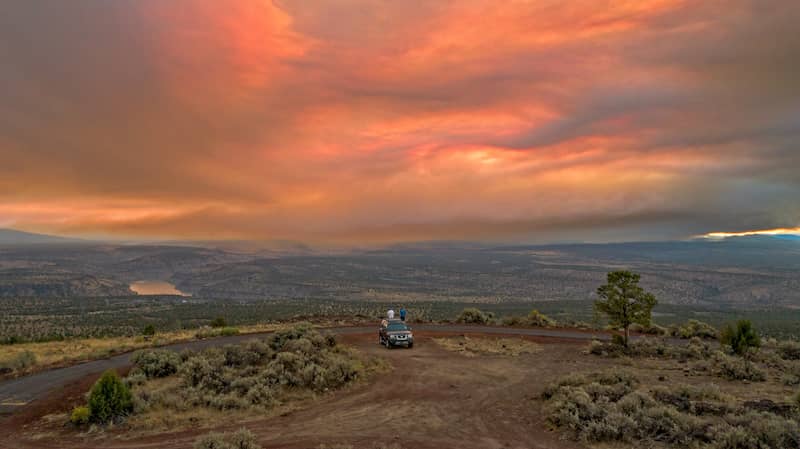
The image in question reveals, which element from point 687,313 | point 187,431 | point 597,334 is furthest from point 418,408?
point 687,313

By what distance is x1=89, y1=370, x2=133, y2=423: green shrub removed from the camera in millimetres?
15945

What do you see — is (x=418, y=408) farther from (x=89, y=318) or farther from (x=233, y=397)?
(x=89, y=318)

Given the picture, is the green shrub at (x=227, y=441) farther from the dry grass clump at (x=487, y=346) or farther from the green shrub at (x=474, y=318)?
the green shrub at (x=474, y=318)

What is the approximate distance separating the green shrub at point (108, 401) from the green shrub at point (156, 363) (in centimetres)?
582

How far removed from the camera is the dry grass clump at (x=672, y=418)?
39.2 feet

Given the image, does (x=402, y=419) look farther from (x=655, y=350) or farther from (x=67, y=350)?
(x=67, y=350)

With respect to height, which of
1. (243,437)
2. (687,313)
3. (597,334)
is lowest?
(687,313)

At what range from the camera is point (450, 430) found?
47.4ft

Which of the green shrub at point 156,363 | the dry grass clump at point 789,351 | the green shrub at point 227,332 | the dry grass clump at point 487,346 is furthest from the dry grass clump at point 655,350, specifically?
the green shrub at point 227,332

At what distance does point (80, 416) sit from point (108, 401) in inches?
37.1

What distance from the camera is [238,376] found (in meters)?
20.6

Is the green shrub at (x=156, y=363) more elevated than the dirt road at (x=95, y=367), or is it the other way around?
the green shrub at (x=156, y=363)

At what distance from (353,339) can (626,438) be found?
23304mm

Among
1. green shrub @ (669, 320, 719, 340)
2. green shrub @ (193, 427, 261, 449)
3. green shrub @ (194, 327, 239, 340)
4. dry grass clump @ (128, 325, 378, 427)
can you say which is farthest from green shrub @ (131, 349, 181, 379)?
green shrub @ (669, 320, 719, 340)
